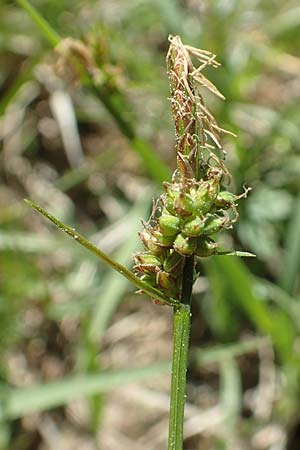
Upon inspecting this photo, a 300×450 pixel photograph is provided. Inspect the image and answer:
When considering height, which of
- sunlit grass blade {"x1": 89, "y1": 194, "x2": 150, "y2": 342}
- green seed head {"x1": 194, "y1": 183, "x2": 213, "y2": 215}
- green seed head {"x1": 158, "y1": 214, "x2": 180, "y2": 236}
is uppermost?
sunlit grass blade {"x1": 89, "y1": 194, "x2": 150, "y2": 342}

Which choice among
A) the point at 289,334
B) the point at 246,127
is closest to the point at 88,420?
the point at 289,334

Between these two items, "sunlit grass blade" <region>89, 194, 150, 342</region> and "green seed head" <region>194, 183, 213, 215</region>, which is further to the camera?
"sunlit grass blade" <region>89, 194, 150, 342</region>

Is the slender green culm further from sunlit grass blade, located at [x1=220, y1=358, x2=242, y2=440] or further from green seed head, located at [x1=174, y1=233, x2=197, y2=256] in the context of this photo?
sunlit grass blade, located at [x1=220, y1=358, x2=242, y2=440]

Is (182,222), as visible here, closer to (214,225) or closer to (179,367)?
(214,225)

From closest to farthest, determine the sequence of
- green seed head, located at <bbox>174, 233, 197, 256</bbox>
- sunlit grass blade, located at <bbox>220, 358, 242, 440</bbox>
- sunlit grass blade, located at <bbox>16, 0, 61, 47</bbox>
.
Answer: green seed head, located at <bbox>174, 233, 197, 256</bbox> → sunlit grass blade, located at <bbox>16, 0, 61, 47</bbox> → sunlit grass blade, located at <bbox>220, 358, 242, 440</bbox>

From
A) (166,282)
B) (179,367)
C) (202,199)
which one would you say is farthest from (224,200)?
(179,367)

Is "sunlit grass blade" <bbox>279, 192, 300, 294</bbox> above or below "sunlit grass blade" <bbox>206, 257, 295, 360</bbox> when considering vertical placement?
above

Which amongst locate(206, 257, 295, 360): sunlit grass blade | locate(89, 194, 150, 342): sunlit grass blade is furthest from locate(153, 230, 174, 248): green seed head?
locate(89, 194, 150, 342): sunlit grass blade

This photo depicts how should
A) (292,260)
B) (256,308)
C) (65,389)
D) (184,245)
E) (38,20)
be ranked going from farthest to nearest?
(292,260) < (256,308) < (65,389) < (38,20) < (184,245)

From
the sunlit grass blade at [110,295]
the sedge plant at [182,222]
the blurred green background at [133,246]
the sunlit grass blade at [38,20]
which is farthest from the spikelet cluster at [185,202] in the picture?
Result: the sunlit grass blade at [110,295]
